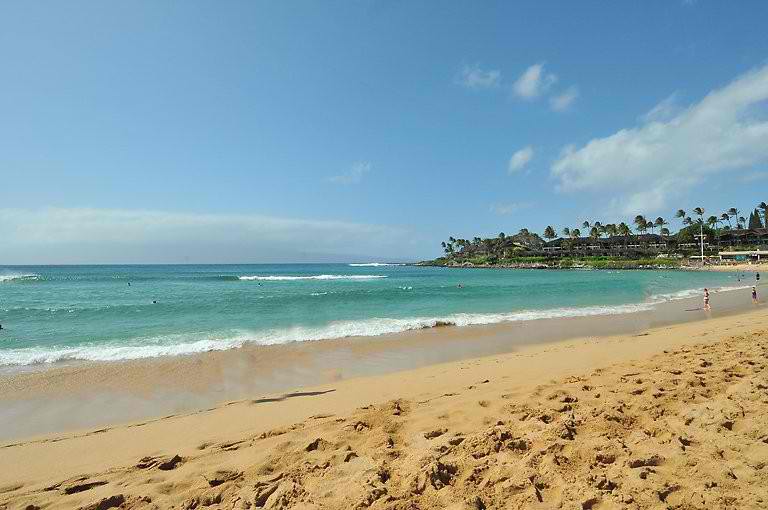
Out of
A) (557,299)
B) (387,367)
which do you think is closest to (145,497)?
(387,367)

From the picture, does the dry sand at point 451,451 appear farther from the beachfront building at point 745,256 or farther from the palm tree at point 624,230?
the palm tree at point 624,230

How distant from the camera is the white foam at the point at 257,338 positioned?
1202 centimetres

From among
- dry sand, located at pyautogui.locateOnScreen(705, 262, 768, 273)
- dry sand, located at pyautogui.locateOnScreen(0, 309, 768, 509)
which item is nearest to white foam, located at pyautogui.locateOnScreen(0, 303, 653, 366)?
dry sand, located at pyautogui.locateOnScreen(0, 309, 768, 509)

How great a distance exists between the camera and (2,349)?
13102mm

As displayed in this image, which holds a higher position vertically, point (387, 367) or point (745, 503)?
point (745, 503)

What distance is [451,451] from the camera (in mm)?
3980

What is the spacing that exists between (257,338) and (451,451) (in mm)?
12090

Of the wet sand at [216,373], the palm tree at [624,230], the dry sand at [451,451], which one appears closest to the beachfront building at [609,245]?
the palm tree at [624,230]

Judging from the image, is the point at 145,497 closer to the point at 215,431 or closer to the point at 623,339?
the point at 215,431

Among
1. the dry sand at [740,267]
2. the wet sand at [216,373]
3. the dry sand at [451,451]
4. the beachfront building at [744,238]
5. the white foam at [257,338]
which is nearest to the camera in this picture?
Answer: the dry sand at [451,451]

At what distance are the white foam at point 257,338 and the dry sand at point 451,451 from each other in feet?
21.6

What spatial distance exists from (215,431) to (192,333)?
36.3 feet

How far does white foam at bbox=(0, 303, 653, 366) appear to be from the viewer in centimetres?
1202

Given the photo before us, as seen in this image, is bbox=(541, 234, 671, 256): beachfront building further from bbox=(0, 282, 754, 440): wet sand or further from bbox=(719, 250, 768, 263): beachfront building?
bbox=(0, 282, 754, 440): wet sand
